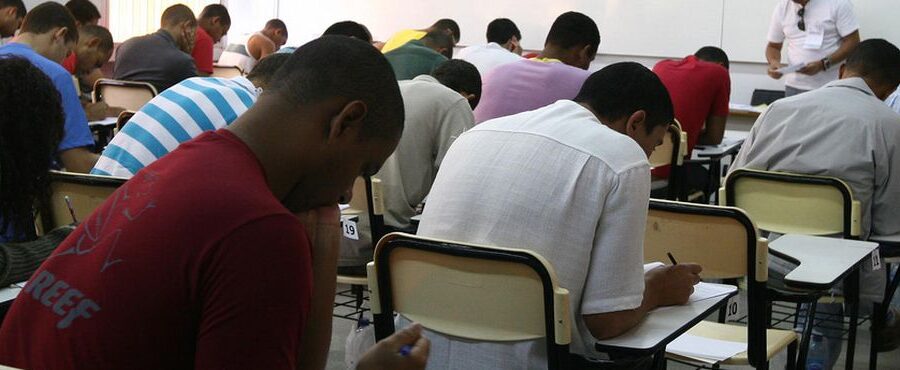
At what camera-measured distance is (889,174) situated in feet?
12.9

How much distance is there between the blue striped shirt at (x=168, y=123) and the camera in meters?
3.17

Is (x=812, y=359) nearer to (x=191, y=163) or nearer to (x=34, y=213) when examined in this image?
(x=34, y=213)

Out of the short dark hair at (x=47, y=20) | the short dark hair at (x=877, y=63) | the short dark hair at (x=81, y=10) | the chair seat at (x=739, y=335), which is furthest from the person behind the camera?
the short dark hair at (x=81, y=10)

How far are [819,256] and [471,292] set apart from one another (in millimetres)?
1313

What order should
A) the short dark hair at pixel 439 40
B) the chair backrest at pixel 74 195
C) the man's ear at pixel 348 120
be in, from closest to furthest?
the man's ear at pixel 348 120
the chair backrest at pixel 74 195
the short dark hair at pixel 439 40

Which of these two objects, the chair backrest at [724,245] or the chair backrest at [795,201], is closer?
the chair backrest at [724,245]

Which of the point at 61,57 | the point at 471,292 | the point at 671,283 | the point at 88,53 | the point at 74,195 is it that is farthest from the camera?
the point at 88,53

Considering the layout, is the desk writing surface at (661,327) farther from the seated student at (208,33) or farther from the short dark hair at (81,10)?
the seated student at (208,33)

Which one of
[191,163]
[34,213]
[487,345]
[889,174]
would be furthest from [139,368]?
[889,174]

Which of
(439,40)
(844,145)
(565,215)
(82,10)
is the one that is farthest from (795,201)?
(82,10)

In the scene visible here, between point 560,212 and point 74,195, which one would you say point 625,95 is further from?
point 74,195

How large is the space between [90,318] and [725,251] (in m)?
1.91

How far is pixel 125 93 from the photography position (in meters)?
6.62

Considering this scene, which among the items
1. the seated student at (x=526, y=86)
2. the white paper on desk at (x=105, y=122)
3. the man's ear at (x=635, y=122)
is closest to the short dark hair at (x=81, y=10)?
the white paper on desk at (x=105, y=122)
